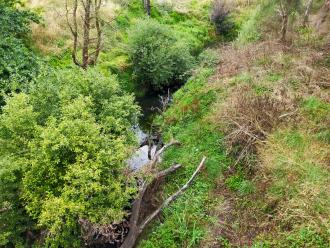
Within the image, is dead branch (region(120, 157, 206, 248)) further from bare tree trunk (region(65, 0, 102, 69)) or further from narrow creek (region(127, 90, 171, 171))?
bare tree trunk (region(65, 0, 102, 69))

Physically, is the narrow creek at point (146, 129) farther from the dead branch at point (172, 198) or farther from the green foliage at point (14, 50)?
the green foliage at point (14, 50)

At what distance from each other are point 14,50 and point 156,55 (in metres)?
10.0

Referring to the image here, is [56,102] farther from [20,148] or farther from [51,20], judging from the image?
[51,20]

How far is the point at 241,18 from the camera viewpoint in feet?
132

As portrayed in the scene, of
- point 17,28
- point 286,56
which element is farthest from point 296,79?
point 17,28

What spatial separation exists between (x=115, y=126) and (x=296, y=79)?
10.6m

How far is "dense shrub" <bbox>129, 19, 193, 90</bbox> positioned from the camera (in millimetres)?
28172

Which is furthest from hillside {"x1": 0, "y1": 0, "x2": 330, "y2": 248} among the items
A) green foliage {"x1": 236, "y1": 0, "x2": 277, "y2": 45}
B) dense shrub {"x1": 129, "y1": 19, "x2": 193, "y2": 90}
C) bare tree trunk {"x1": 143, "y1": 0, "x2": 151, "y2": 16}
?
bare tree trunk {"x1": 143, "y1": 0, "x2": 151, "y2": 16}

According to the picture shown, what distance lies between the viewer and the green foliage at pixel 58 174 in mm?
12641

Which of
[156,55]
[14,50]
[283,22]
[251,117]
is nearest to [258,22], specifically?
[283,22]

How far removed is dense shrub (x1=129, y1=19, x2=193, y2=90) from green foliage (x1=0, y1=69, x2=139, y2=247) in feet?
43.7

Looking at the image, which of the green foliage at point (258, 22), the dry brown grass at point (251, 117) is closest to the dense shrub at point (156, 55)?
the green foliage at point (258, 22)

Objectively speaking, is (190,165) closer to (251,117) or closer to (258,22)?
(251,117)

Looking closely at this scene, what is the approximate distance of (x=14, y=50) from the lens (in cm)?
2214
